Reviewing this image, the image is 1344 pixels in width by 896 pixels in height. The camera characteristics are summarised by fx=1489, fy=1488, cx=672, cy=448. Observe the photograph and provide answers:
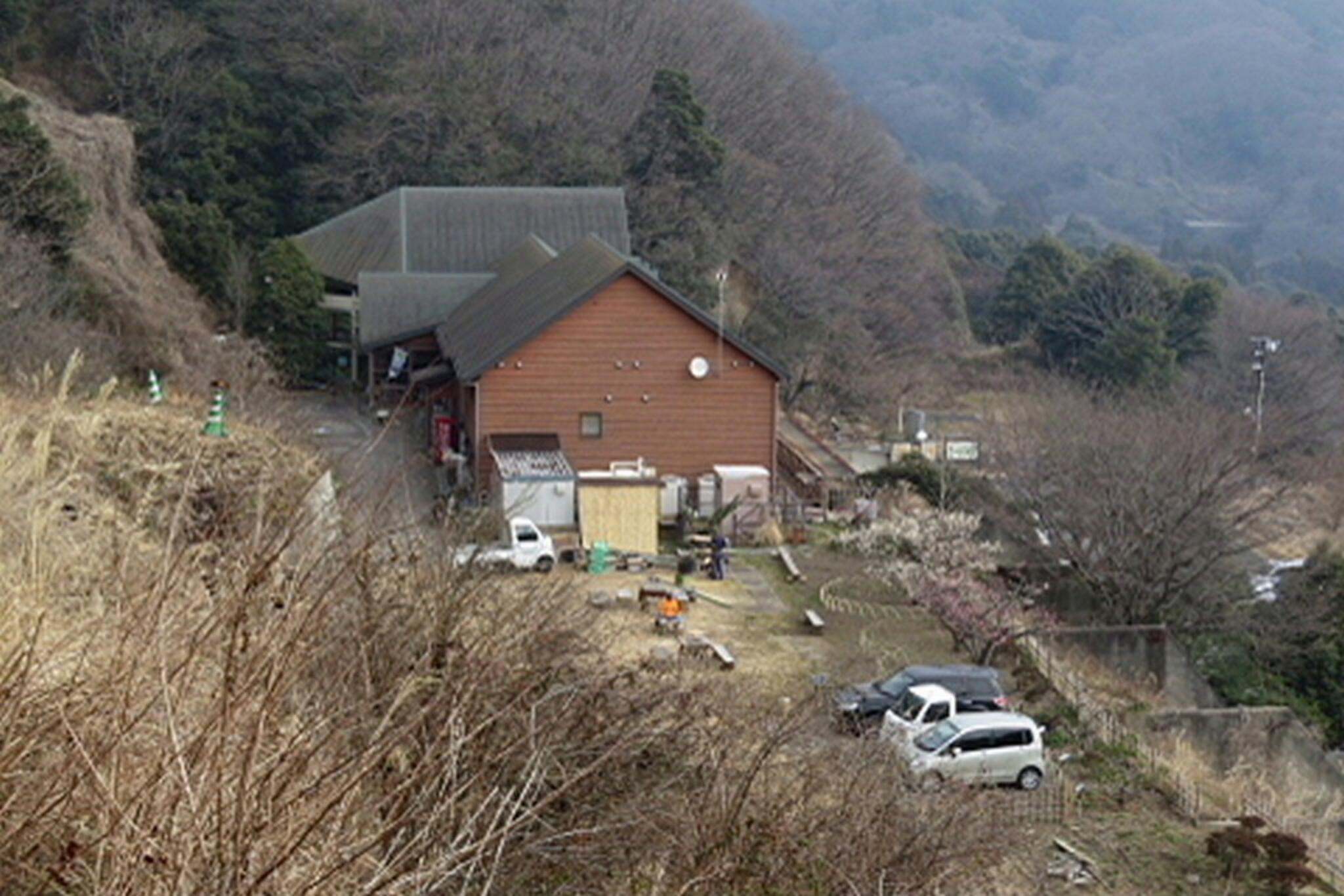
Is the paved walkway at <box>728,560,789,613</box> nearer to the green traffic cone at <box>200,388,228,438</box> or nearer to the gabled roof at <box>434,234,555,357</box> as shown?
the green traffic cone at <box>200,388,228,438</box>

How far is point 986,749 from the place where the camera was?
10.8m

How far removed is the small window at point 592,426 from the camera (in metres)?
21.2

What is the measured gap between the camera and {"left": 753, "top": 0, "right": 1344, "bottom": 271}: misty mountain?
4139 inches

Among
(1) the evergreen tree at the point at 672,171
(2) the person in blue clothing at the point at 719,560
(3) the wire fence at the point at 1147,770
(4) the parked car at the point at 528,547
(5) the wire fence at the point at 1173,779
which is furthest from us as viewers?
(1) the evergreen tree at the point at 672,171

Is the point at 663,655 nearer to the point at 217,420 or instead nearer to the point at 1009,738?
the point at 1009,738

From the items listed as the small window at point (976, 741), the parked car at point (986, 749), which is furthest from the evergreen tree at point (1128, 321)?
the small window at point (976, 741)

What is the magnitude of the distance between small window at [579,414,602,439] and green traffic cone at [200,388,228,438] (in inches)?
380

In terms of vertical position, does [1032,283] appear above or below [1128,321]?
above

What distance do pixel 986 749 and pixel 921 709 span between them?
76 centimetres

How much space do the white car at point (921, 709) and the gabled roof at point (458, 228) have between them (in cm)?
1992

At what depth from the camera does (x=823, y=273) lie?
3784 cm

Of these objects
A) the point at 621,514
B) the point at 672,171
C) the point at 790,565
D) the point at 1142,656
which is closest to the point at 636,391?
the point at 621,514

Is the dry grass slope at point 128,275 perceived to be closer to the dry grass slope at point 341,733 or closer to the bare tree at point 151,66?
the bare tree at point 151,66

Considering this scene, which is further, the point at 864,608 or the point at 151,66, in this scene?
the point at 151,66
